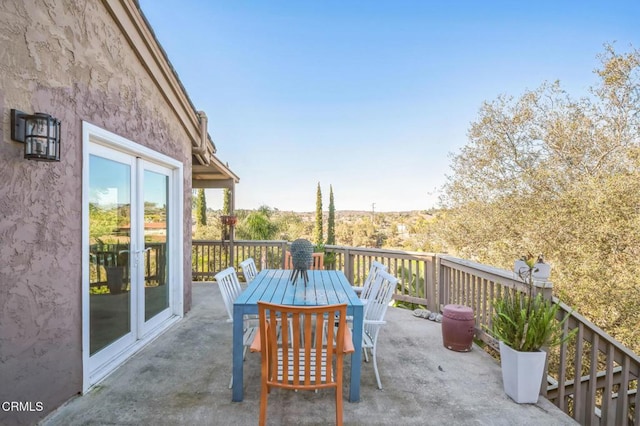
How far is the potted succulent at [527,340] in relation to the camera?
2.42 meters

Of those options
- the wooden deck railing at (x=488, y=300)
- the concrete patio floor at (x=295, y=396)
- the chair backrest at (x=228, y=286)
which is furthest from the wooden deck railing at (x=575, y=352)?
the chair backrest at (x=228, y=286)

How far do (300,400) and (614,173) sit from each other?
347 inches

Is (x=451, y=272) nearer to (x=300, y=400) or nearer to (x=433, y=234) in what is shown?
(x=300, y=400)

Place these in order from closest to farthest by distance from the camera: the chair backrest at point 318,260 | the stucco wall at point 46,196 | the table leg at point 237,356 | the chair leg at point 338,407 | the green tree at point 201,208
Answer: the stucco wall at point 46,196 < the chair leg at point 338,407 < the table leg at point 237,356 < the chair backrest at point 318,260 < the green tree at point 201,208

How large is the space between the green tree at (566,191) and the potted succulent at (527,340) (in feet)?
18.0

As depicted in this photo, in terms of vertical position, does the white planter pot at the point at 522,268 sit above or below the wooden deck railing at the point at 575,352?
Answer: above

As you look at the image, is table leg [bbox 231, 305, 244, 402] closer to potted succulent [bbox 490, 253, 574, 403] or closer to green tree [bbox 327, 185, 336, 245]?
potted succulent [bbox 490, 253, 574, 403]

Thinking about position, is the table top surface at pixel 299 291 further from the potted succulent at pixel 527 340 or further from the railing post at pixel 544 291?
the railing post at pixel 544 291

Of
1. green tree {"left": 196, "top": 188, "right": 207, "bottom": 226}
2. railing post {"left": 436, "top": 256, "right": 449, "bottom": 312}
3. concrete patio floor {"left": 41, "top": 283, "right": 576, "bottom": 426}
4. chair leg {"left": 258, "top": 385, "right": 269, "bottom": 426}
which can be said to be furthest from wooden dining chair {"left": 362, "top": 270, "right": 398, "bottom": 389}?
green tree {"left": 196, "top": 188, "right": 207, "bottom": 226}

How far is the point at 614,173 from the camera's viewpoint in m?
7.23

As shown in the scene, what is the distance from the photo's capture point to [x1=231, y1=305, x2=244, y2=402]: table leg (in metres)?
2.40

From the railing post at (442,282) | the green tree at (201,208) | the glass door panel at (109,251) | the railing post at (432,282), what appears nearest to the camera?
the glass door panel at (109,251)

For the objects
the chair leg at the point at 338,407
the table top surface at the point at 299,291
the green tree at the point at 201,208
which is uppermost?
the green tree at the point at 201,208

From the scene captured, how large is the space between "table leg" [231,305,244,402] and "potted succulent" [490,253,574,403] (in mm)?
2140
